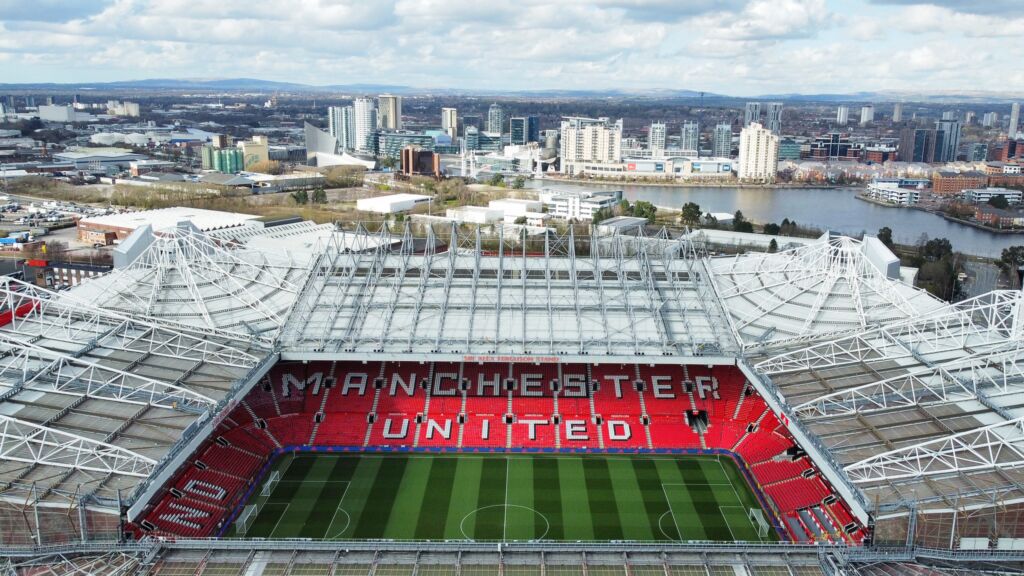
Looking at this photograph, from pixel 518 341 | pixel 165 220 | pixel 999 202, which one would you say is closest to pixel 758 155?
pixel 999 202

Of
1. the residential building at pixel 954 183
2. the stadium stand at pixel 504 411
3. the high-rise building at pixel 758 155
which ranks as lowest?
the stadium stand at pixel 504 411

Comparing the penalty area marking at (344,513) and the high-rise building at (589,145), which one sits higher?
the high-rise building at (589,145)

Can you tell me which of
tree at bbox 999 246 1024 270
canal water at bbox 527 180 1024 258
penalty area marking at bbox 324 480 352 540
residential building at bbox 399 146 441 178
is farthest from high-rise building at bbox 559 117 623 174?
penalty area marking at bbox 324 480 352 540

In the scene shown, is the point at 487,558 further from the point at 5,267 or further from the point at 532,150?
the point at 532,150

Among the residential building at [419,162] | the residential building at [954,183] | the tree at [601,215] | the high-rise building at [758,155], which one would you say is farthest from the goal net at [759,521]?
the high-rise building at [758,155]

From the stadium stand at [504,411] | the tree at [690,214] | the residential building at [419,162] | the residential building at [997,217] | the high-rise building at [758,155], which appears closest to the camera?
the stadium stand at [504,411]

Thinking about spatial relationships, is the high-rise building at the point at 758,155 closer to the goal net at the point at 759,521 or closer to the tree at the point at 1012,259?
the tree at the point at 1012,259
